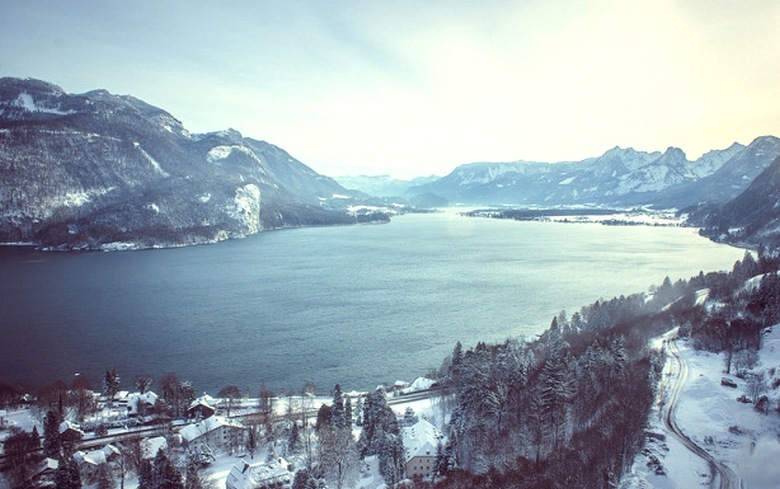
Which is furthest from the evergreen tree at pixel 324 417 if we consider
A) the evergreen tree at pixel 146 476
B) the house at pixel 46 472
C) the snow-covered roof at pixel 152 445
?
the house at pixel 46 472

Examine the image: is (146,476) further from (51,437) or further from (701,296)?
(701,296)

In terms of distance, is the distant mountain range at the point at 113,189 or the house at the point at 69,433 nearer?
the house at the point at 69,433

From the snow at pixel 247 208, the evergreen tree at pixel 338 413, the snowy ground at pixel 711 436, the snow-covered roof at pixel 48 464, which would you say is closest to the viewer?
the snowy ground at pixel 711 436

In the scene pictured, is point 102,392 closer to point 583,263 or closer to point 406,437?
point 406,437

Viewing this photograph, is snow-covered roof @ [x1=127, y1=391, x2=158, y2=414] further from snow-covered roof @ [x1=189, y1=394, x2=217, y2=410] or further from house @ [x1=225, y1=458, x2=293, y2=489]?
house @ [x1=225, y1=458, x2=293, y2=489]

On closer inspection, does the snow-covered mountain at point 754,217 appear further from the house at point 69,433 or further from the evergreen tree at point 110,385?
the house at point 69,433

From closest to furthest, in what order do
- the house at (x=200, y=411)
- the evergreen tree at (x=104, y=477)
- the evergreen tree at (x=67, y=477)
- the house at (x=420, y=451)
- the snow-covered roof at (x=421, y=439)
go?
the evergreen tree at (x=67, y=477) → the evergreen tree at (x=104, y=477) → the house at (x=420, y=451) → the snow-covered roof at (x=421, y=439) → the house at (x=200, y=411)

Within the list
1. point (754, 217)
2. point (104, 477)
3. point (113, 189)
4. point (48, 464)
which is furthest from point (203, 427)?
point (754, 217)
